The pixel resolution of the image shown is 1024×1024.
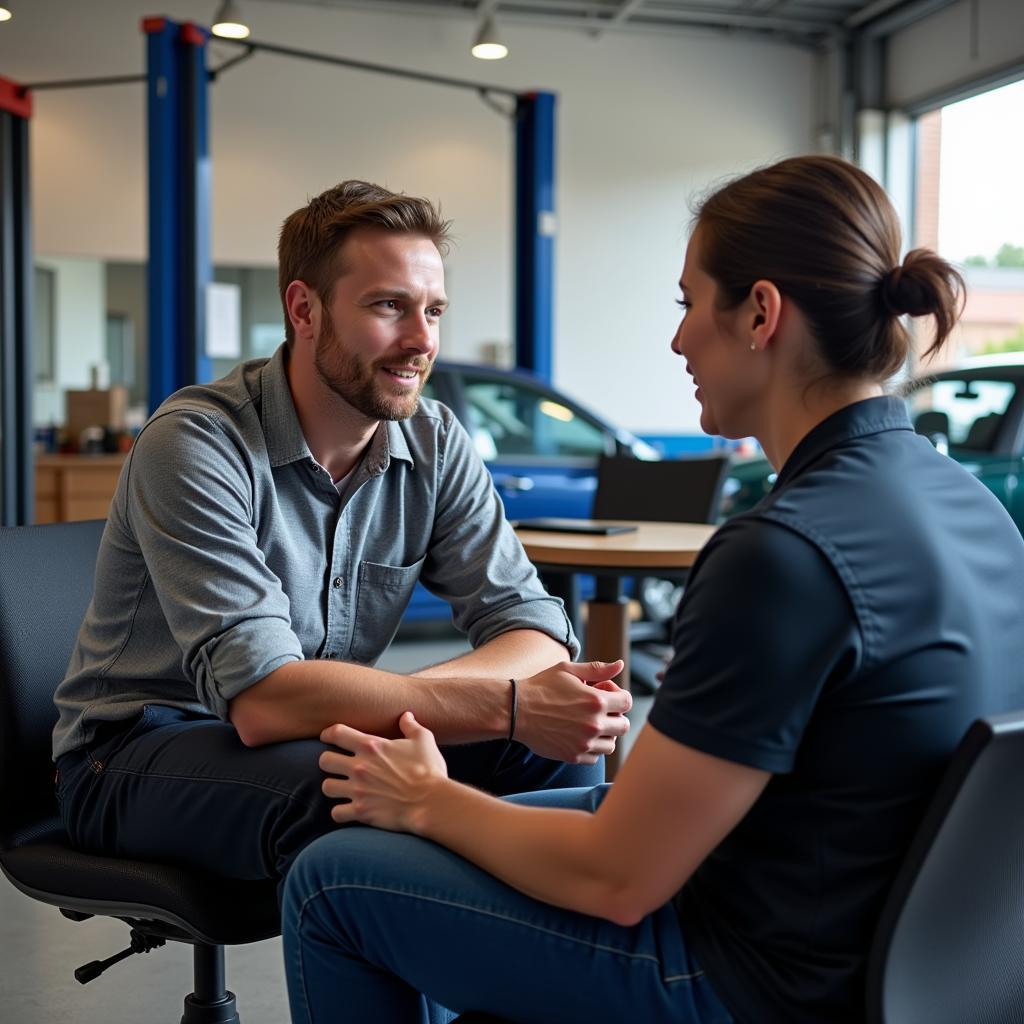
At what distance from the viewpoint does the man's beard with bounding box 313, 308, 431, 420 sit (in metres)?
1.79

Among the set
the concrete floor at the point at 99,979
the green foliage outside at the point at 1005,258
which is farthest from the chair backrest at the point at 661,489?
the green foliage outside at the point at 1005,258

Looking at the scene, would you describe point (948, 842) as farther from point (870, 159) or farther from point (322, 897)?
point (870, 159)

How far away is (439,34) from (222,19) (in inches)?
102

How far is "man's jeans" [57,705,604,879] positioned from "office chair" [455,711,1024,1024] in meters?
0.65

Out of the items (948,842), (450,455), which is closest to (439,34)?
(450,455)

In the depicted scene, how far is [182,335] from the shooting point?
5770 mm

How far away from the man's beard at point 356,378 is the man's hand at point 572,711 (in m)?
0.47

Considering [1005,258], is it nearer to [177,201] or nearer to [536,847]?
[177,201]

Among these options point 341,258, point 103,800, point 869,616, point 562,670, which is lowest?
point 103,800

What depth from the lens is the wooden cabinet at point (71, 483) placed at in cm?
712

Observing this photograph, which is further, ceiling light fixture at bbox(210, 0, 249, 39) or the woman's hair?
ceiling light fixture at bbox(210, 0, 249, 39)

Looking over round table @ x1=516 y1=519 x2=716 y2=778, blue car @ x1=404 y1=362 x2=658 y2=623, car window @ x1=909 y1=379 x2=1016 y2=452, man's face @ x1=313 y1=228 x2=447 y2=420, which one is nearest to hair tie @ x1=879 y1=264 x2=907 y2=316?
man's face @ x1=313 y1=228 x2=447 y2=420

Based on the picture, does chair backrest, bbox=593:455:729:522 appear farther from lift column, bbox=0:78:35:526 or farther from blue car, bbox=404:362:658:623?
lift column, bbox=0:78:35:526

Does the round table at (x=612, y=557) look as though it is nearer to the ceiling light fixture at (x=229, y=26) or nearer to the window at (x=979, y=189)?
the ceiling light fixture at (x=229, y=26)
